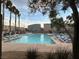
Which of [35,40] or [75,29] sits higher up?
[75,29]

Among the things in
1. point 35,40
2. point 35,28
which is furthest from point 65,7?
point 35,28

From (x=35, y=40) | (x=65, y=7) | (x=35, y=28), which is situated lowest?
(x=35, y=40)

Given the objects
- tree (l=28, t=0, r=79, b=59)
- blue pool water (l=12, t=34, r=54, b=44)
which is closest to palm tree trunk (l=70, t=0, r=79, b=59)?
tree (l=28, t=0, r=79, b=59)

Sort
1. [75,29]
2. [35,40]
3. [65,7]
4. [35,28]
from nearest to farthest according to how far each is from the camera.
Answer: [75,29] < [65,7] < [35,40] < [35,28]

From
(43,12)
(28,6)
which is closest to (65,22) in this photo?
(43,12)

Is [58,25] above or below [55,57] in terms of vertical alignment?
above

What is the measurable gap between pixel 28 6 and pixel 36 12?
0.40 metres

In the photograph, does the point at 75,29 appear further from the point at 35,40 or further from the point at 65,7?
the point at 35,40

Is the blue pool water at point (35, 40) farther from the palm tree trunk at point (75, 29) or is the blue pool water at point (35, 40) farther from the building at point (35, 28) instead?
the building at point (35, 28)

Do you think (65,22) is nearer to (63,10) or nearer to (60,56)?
(63,10)

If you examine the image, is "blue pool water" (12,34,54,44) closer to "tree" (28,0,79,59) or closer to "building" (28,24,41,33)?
"tree" (28,0,79,59)

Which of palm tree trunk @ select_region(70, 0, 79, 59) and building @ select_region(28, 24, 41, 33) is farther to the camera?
building @ select_region(28, 24, 41, 33)

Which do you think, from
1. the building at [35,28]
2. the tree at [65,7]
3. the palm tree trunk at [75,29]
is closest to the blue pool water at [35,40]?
the tree at [65,7]

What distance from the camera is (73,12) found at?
695cm
